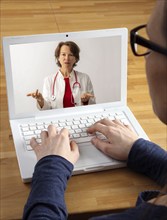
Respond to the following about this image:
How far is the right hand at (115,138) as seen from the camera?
1.04 metres

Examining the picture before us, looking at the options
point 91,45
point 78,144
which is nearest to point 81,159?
point 78,144

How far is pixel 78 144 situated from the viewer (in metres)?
1.09

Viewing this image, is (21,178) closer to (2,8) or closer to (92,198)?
(92,198)

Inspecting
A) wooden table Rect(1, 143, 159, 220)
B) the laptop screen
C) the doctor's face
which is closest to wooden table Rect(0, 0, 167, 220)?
wooden table Rect(1, 143, 159, 220)

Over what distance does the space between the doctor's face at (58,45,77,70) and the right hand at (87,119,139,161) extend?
0.56ft

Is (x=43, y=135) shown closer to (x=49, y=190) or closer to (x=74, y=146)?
(x=74, y=146)

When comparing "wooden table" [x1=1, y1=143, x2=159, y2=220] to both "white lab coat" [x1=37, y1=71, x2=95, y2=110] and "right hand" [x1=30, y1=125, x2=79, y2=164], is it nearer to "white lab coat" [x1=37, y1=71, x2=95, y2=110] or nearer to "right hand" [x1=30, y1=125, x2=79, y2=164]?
"right hand" [x1=30, y1=125, x2=79, y2=164]

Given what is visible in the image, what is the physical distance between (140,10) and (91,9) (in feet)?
0.80

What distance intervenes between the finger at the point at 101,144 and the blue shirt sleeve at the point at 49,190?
111 millimetres

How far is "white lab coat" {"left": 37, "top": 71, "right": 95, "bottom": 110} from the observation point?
1.17 meters

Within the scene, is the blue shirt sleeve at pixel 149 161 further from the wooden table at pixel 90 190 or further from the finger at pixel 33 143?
the finger at pixel 33 143

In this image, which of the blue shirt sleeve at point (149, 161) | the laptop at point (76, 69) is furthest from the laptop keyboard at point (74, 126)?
the blue shirt sleeve at point (149, 161)

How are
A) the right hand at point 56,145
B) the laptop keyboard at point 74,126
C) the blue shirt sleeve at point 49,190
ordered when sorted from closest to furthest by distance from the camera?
the blue shirt sleeve at point 49,190, the right hand at point 56,145, the laptop keyboard at point 74,126

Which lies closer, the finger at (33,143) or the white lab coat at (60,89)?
the finger at (33,143)
